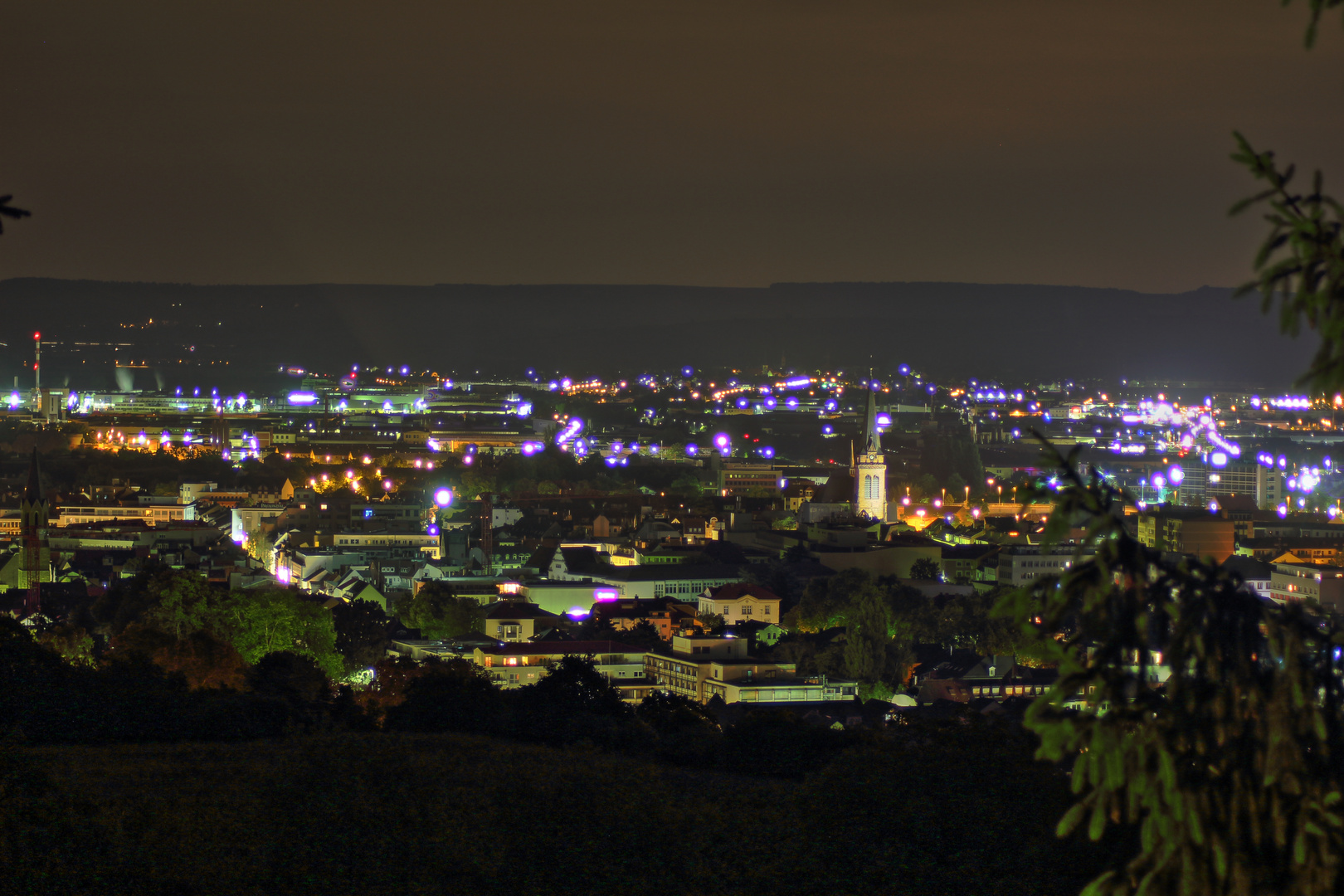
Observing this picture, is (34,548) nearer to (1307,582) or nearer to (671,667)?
(671,667)

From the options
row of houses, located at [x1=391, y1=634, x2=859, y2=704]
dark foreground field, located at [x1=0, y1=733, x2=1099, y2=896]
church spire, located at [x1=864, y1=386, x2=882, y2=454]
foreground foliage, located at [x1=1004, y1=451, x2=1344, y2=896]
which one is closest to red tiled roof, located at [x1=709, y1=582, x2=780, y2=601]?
row of houses, located at [x1=391, y1=634, x2=859, y2=704]

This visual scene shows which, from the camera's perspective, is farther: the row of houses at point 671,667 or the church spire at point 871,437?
the church spire at point 871,437

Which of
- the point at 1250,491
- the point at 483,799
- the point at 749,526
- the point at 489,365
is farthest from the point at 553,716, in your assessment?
the point at 489,365

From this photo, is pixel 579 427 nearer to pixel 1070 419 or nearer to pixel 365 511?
pixel 1070 419

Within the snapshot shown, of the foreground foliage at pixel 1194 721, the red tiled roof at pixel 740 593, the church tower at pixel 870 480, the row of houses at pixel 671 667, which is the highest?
the foreground foliage at pixel 1194 721

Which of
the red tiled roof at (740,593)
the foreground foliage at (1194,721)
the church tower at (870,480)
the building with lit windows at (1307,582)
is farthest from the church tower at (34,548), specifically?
the foreground foliage at (1194,721)

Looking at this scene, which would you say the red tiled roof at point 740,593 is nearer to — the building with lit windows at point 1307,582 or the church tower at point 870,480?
the building with lit windows at point 1307,582

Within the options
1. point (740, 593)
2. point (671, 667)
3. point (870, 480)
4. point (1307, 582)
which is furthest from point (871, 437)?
point (671, 667)
